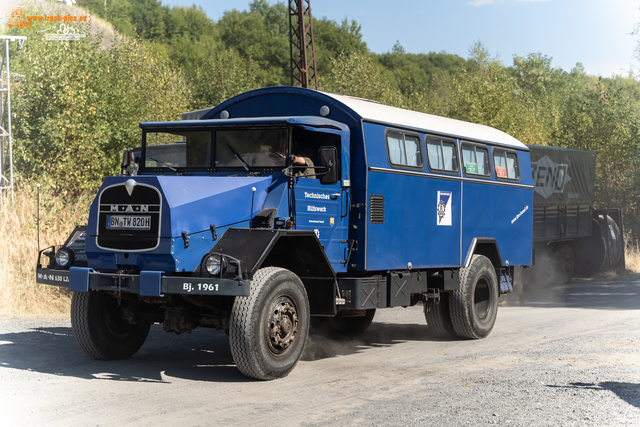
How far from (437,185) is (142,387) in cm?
535

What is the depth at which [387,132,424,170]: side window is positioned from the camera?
9477mm

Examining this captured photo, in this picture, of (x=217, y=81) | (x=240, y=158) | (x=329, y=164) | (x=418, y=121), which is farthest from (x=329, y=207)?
(x=217, y=81)

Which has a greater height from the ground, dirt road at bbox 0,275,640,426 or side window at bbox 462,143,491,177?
side window at bbox 462,143,491,177

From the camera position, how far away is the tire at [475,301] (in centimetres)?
1094

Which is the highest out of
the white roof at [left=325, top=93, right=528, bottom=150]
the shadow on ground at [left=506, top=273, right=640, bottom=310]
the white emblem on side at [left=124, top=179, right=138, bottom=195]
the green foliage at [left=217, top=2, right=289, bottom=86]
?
the green foliage at [left=217, top=2, right=289, bottom=86]

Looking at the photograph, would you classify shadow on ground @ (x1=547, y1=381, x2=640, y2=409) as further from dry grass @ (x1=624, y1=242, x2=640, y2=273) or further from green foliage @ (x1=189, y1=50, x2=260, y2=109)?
green foliage @ (x1=189, y1=50, x2=260, y2=109)

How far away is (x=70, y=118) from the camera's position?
22.2m

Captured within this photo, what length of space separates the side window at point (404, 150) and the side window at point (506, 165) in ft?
8.15

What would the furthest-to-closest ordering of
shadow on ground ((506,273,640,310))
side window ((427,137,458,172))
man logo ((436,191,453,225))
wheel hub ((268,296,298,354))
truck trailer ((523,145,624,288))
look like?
truck trailer ((523,145,624,288)), shadow on ground ((506,273,640,310)), man logo ((436,191,453,225)), side window ((427,137,458,172)), wheel hub ((268,296,298,354))

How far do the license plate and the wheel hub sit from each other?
1569 millimetres

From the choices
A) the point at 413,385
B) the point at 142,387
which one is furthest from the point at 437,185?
the point at 142,387

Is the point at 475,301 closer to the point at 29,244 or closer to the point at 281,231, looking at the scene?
the point at 281,231

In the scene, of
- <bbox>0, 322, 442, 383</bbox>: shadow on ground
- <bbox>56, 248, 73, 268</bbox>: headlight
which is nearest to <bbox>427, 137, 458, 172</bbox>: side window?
<bbox>0, 322, 442, 383</bbox>: shadow on ground

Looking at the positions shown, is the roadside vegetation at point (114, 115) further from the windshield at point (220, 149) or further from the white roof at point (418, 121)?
the white roof at point (418, 121)
